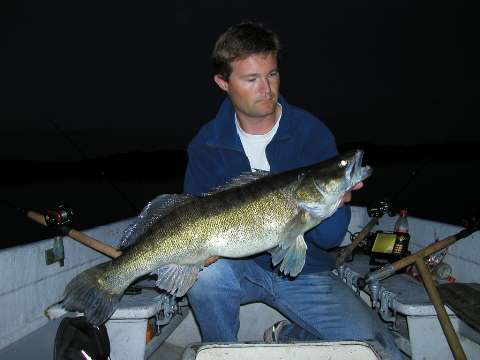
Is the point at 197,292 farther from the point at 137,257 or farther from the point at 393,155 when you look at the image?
the point at 393,155

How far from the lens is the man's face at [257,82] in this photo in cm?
346

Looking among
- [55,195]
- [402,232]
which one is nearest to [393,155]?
[55,195]

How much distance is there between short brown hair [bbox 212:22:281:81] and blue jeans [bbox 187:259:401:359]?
1.69 m

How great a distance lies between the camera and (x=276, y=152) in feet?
12.1

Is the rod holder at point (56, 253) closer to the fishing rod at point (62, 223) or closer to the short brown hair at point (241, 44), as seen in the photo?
the fishing rod at point (62, 223)

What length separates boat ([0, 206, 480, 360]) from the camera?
2514 millimetres

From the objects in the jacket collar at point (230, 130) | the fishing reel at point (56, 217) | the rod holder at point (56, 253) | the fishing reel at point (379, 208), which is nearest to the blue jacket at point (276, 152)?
the jacket collar at point (230, 130)

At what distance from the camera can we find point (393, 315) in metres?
3.56

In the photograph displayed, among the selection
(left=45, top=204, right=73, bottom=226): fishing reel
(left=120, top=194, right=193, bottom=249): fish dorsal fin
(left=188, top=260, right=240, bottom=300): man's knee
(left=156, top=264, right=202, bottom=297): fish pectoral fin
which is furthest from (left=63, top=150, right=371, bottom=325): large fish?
(left=45, top=204, right=73, bottom=226): fishing reel

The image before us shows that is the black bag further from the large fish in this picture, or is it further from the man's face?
the man's face

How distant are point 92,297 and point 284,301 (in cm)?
147

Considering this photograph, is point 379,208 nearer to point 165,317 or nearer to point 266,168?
point 266,168

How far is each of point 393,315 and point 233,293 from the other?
54.9 inches

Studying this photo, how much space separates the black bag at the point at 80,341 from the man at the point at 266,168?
0.75 metres
